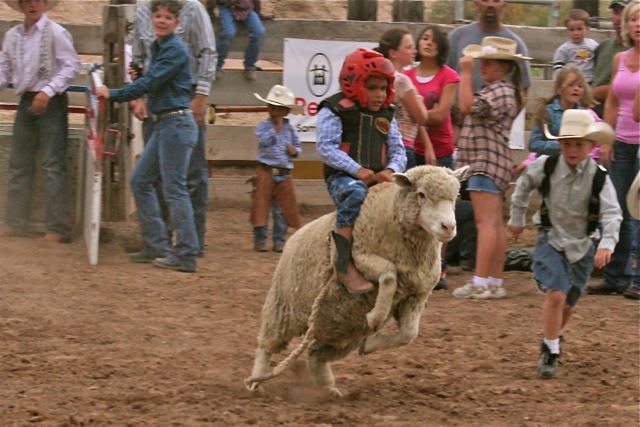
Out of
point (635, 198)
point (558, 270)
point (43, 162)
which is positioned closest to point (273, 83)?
point (43, 162)

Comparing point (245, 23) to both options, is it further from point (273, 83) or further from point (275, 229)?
point (275, 229)

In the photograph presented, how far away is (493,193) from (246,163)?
4695 mm

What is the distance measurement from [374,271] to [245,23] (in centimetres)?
698

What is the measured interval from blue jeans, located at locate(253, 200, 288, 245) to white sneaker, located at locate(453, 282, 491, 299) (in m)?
2.19

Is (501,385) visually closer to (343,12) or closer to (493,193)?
(493,193)

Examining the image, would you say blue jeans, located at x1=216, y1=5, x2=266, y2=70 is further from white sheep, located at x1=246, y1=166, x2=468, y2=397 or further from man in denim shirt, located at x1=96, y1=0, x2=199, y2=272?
white sheep, located at x1=246, y1=166, x2=468, y2=397

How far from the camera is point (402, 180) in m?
5.91

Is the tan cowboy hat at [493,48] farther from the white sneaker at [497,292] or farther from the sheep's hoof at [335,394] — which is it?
the sheep's hoof at [335,394]

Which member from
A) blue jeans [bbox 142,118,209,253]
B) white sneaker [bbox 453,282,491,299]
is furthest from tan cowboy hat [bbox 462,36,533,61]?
blue jeans [bbox 142,118,209,253]

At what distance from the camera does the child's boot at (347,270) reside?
6.02m

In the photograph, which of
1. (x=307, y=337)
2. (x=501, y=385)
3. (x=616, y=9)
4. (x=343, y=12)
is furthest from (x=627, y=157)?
(x=343, y=12)

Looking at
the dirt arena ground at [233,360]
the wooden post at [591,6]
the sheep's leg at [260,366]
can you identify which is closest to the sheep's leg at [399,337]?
the dirt arena ground at [233,360]

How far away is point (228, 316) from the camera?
848cm

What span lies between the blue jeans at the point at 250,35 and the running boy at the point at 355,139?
19.9 feet
